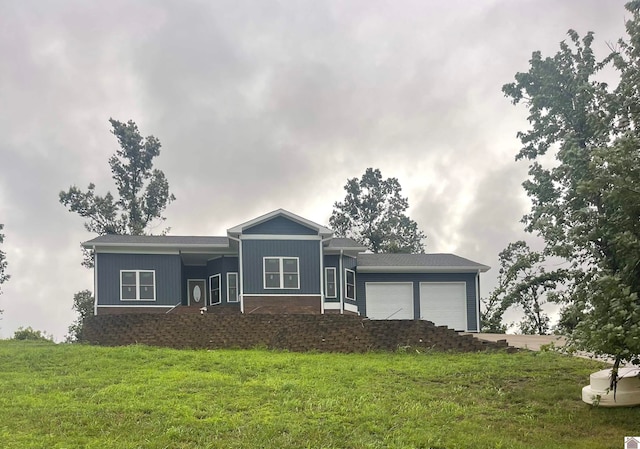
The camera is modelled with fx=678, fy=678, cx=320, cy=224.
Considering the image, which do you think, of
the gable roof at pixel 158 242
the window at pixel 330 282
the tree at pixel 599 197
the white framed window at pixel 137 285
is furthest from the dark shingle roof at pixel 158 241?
the tree at pixel 599 197

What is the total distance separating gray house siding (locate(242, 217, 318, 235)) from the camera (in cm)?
2381

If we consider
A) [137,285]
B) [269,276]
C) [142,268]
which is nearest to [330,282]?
[269,276]

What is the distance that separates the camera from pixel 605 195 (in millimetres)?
9648

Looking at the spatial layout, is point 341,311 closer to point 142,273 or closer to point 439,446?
point 142,273

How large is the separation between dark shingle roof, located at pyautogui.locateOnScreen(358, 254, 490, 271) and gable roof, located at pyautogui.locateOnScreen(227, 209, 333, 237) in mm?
3248

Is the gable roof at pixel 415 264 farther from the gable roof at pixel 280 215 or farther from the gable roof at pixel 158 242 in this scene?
the gable roof at pixel 158 242

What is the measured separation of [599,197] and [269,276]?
1470 centimetres

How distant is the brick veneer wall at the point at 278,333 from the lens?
18.9 meters

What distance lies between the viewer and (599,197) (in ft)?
34.2

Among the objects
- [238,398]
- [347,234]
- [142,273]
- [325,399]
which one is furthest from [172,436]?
[347,234]

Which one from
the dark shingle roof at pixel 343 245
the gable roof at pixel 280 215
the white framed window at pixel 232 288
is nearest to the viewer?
the gable roof at pixel 280 215

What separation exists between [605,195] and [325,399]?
5.70 meters

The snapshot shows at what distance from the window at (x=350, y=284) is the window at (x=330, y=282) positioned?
64 centimetres

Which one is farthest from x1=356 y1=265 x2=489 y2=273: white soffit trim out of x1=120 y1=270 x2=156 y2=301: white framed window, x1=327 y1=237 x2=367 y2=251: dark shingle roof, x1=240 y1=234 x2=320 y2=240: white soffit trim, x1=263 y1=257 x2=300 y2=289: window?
x1=120 y1=270 x2=156 y2=301: white framed window
